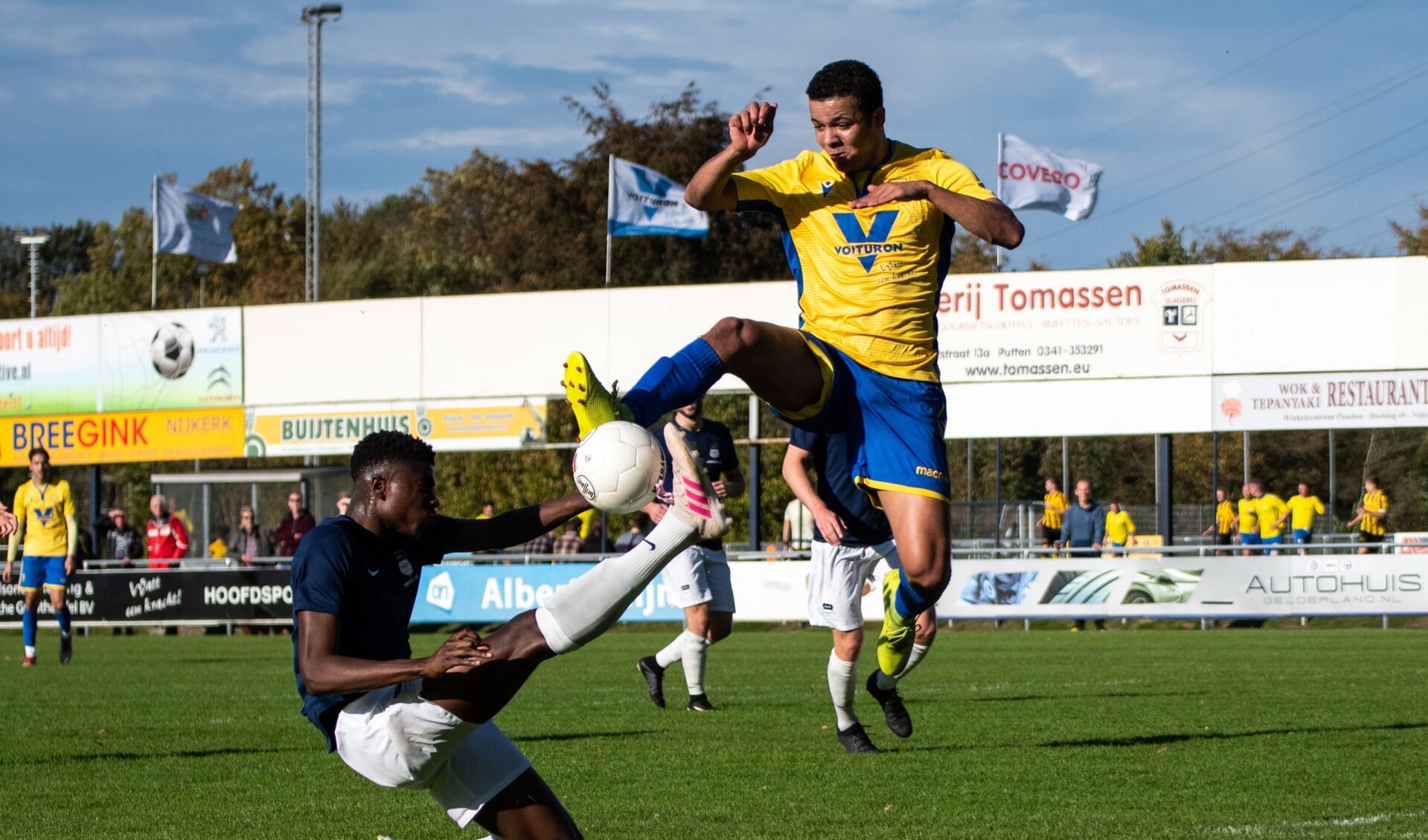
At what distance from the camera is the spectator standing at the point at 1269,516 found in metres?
24.2

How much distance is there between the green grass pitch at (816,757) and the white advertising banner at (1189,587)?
6.16 meters

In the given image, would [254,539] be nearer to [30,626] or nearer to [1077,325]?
[30,626]

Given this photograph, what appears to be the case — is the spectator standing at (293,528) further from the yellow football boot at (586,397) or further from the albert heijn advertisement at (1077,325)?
the yellow football boot at (586,397)

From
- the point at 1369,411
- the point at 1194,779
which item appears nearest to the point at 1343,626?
the point at 1369,411

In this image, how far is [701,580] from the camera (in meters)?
10.9

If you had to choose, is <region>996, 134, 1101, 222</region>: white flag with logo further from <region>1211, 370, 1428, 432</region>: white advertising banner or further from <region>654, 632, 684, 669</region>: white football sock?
<region>654, 632, 684, 669</region>: white football sock

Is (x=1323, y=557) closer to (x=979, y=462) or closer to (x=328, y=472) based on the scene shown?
(x=328, y=472)

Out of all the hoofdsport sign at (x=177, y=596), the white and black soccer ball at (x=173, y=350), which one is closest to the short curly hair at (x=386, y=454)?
the hoofdsport sign at (x=177, y=596)

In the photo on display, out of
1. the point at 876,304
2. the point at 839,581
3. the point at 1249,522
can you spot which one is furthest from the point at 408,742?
the point at 1249,522

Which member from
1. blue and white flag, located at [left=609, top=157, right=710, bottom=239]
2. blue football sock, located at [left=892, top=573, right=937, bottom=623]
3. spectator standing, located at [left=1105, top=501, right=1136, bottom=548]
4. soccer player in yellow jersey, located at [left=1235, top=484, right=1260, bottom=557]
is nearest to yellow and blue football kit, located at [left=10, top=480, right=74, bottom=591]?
blue football sock, located at [left=892, top=573, right=937, bottom=623]

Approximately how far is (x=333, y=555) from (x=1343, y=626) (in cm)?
1946

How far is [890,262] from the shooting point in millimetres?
6836

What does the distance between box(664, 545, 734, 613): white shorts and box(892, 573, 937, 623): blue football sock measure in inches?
137

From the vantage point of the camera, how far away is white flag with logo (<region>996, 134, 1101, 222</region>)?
31484mm
